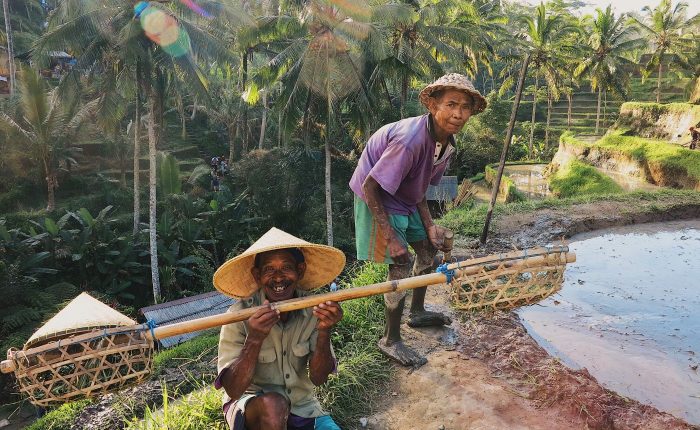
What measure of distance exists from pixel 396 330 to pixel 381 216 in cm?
94

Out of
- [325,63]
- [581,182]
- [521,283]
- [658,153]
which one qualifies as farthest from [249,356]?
[658,153]

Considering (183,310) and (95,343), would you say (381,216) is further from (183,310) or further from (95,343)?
(183,310)

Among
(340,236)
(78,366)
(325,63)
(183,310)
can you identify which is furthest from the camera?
(340,236)

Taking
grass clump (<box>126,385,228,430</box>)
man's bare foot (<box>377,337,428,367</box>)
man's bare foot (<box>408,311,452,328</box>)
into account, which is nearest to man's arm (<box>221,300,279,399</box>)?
grass clump (<box>126,385,228,430</box>)

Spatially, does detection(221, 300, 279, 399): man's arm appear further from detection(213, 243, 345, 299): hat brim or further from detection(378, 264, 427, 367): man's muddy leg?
detection(378, 264, 427, 367): man's muddy leg

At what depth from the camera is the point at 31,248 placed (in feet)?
43.7

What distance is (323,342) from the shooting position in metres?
2.17

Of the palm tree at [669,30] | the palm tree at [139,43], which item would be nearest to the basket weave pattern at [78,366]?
the palm tree at [139,43]

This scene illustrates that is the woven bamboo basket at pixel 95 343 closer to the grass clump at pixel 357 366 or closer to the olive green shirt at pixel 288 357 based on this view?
the olive green shirt at pixel 288 357

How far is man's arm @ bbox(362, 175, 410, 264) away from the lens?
3010mm

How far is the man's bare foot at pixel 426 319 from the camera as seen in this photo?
12.7 feet

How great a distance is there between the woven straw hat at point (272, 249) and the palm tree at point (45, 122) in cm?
1397

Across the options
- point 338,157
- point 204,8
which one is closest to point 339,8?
point 204,8

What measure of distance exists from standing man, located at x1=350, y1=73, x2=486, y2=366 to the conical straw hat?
1585 millimetres
